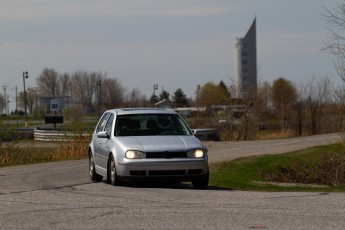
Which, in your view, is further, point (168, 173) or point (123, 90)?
point (123, 90)

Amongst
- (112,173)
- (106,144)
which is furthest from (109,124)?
(112,173)

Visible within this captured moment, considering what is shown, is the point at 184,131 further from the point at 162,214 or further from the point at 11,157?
the point at 11,157

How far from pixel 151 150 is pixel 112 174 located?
1.24 meters

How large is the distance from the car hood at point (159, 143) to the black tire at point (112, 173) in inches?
20.1

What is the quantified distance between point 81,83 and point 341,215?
98.8m

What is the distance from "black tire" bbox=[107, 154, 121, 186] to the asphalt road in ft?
0.67

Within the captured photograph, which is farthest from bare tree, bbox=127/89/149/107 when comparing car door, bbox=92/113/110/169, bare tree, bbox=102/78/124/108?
car door, bbox=92/113/110/169

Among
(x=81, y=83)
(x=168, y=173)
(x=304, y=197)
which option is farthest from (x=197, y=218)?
(x=81, y=83)

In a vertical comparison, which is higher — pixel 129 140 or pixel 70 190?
pixel 129 140

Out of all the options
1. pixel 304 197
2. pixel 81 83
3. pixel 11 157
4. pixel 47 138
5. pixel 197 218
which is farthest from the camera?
pixel 81 83

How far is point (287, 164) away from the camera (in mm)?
26109

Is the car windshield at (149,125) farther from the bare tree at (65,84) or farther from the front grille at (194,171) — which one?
the bare tree at (65,84)

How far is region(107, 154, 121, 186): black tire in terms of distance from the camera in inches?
554

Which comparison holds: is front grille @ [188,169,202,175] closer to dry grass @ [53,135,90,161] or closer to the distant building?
dry grass @ [53,135,90,161]
